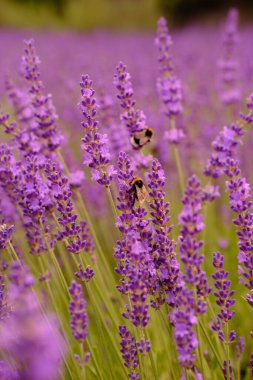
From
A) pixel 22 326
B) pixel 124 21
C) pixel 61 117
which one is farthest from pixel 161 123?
pixel 124 21

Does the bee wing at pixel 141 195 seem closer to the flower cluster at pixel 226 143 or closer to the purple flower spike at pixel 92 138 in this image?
the purple flower spike at pixel 92 138

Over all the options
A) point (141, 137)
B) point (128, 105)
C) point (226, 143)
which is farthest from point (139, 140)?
point (226, 143)

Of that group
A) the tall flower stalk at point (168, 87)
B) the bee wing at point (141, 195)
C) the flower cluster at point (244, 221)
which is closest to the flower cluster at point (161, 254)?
the bee wing at point (141, 195)

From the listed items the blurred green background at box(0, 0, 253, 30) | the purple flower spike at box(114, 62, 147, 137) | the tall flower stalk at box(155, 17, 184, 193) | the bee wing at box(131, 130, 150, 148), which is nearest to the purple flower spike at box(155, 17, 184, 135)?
the tall flower stalk at box(155, 17, 184, 193)

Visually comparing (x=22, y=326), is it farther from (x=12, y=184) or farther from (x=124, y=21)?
(x=124, y=21)

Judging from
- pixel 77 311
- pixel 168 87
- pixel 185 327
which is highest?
pixel 168 87

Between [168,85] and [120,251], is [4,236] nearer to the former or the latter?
[120,251]
